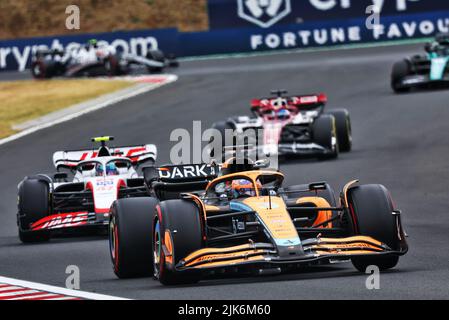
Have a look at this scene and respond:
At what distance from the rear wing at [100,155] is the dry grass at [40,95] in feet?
37.2

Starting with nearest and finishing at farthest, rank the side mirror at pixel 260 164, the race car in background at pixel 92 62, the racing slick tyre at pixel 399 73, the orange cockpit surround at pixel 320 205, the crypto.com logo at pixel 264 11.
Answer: the orange cockpit surround at pixel 320 205 → the side mirror at pixel 260 164 → the racing slick tyre at pixel 399 73 → the race car in background at pixel 92 62 → the crypto.com logo at pixel 264 11

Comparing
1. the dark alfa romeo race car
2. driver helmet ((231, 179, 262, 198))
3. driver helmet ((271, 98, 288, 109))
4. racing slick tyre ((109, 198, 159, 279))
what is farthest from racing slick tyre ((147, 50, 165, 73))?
racing slick tyre ((109, 198, 159, 279))

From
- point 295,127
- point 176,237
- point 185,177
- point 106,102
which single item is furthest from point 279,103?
point 176,237

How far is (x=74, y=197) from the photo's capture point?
56.4ft

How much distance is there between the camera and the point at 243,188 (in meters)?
13.1

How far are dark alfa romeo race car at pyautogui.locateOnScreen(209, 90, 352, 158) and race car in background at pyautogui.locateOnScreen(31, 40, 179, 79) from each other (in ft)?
60.2

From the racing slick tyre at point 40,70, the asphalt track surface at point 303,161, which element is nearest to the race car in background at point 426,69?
the asphalt track surface at point 303,161

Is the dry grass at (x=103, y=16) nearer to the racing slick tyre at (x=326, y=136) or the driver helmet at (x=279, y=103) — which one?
the driver helmet at (x=279, y=103)

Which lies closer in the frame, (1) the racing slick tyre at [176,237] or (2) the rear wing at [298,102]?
(1) the racing slick tyre at [176,237]

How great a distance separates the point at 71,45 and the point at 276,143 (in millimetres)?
27093

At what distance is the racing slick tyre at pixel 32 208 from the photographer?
659 inches

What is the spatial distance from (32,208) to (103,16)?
4605cm
